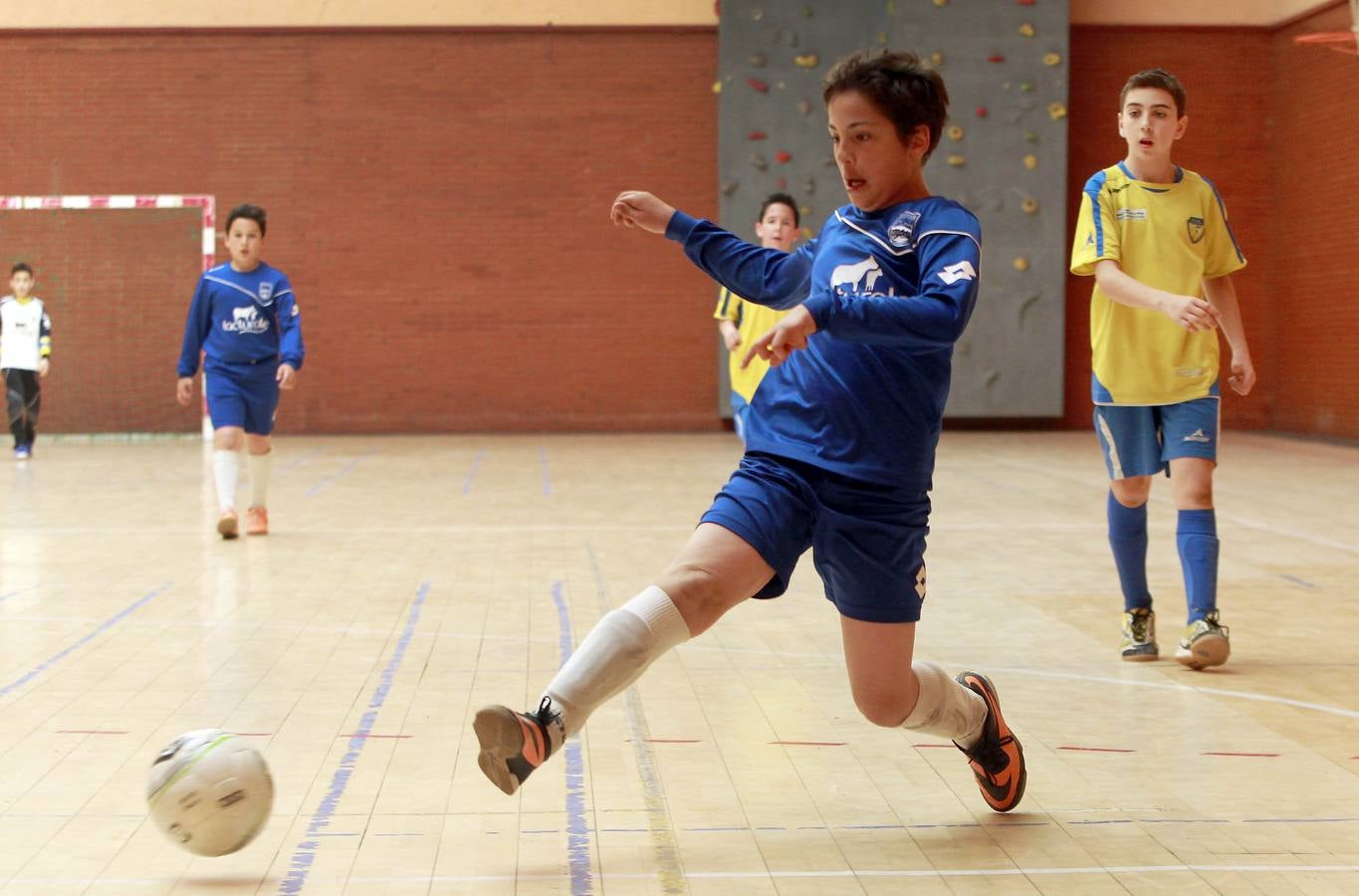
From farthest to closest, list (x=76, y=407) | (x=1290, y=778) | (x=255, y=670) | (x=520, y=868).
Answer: (x=76, y=407)
(x=255, y=670)
(x=1290, y=778)
(x=520, y=868)

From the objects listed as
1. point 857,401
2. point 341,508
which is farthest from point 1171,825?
point 341,508

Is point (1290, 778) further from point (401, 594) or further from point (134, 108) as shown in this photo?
point (134, 108)

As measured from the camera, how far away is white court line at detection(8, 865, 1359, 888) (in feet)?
9.32

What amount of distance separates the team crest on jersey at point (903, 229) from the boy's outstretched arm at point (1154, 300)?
1440 millimetres

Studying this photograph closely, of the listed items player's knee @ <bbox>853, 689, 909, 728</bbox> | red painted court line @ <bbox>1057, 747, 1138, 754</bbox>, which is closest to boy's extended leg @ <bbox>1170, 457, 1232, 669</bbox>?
red painted court line @ <bbox>1057, 747, 1138, 754</bbox>

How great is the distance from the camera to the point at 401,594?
20.9ft

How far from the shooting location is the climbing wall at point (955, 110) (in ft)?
53.3

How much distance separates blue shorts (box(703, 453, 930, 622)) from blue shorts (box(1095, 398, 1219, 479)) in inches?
82.4

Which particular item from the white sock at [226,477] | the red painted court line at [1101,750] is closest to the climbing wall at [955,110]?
the white sock at [226,477]

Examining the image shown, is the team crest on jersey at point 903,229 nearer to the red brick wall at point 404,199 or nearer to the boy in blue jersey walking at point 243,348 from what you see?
the boy in blue jersey walking at point 243,348

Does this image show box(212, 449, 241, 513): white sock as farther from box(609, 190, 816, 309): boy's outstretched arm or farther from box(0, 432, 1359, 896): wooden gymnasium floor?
box(609, 190, 816, 309): boy's outstretched arm

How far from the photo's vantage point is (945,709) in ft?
10.4

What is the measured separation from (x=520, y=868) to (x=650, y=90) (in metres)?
14.4

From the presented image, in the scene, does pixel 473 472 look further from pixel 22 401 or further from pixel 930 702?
pixel 930 702
